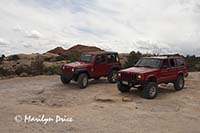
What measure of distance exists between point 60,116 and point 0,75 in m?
14.2

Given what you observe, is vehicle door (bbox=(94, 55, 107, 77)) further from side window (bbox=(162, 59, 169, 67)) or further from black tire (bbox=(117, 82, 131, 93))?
side window (bbox=(162, 59, 169, 67))

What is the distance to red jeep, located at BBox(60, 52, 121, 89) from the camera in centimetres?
1668

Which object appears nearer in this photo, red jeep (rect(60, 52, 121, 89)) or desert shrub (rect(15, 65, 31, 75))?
red jeep (rect(60, 52, 121, 89))

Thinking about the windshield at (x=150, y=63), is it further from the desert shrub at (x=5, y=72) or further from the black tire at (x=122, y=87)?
the desert shrub at (x=5, y=72)

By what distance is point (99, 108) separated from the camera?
38.1ft

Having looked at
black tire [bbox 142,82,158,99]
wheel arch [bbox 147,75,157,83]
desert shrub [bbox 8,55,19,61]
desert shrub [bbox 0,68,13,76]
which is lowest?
black tire [bbox 142,82,158,99]

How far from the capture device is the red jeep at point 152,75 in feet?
46.0

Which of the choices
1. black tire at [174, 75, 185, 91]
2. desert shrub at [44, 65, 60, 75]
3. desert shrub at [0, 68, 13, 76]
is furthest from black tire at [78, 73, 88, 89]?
desert shrub at [0, 68, 13, 76]

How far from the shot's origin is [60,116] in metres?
10.1

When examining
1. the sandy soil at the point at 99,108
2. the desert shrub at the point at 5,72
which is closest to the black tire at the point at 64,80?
the sandy soil at the point at 99,108

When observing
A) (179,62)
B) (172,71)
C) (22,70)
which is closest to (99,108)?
(172,71)

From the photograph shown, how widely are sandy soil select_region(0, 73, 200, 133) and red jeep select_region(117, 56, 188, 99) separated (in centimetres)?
42

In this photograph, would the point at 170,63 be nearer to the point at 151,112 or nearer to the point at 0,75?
the point at 151,112

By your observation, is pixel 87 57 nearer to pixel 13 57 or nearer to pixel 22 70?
pixel 22 70
